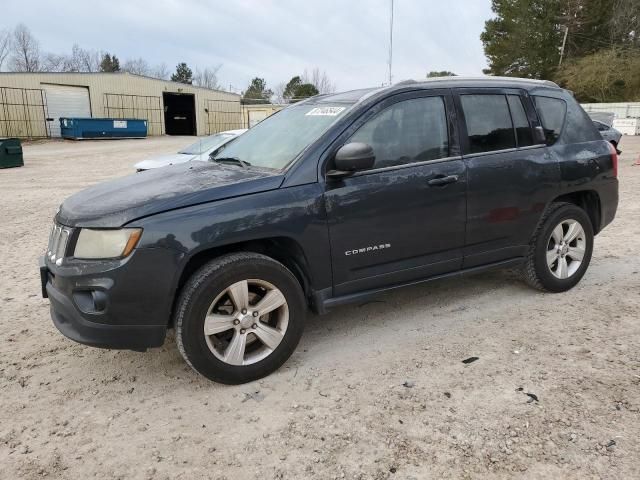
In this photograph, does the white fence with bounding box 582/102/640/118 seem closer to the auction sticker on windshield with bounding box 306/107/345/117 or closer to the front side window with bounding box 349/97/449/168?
the front side window with bounding box 349/97/449/168

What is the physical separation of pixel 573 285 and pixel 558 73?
4823 centimetres

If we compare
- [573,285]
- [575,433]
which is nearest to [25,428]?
[575,433]

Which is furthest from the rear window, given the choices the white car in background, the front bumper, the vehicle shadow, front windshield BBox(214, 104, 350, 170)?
the white car in background

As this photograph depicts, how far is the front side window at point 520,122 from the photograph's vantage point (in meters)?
4.28

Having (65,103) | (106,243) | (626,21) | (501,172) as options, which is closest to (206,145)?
(501,172)

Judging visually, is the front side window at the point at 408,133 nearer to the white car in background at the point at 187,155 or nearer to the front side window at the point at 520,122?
the front side window at the point at 520,122

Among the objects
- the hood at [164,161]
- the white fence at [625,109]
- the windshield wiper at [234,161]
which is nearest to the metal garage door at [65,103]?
the hood at [164,161]

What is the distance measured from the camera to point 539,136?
4.37 m

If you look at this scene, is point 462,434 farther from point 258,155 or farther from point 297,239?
point 258,155

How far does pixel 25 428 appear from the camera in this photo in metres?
2.81

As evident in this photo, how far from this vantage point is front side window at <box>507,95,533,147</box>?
4.28 m

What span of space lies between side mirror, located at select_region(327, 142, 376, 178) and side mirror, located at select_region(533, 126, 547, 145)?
1.82 metres

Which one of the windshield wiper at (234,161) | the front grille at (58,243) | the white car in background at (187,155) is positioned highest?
the windshield wiper at (234,161)

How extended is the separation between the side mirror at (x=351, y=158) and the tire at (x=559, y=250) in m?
1.96
